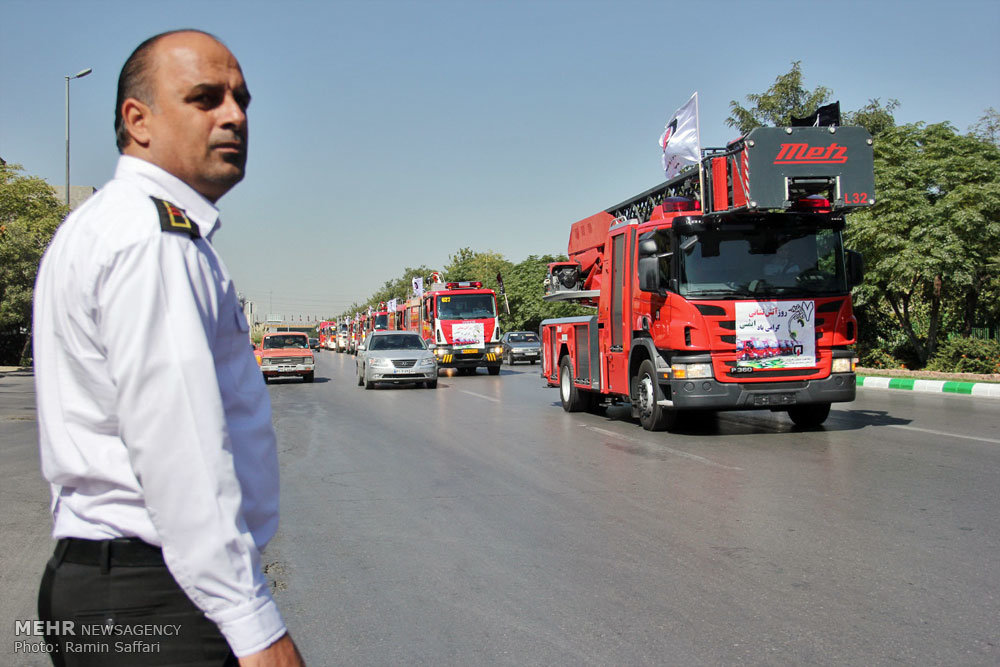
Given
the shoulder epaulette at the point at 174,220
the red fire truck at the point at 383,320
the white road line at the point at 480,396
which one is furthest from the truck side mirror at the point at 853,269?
the red fire truck at the point at 383,320

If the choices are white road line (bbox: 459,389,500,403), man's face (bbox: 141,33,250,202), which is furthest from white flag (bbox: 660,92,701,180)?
man's face (bbox: 141,33,250,202)

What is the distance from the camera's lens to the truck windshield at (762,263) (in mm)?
11117

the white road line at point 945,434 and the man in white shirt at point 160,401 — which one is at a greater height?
the man in white shirt at point 160,401

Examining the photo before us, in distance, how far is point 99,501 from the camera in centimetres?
166

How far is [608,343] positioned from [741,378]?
9.01 ft

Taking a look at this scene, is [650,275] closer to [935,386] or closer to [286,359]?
[935,386]

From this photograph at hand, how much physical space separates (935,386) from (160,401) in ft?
66.2

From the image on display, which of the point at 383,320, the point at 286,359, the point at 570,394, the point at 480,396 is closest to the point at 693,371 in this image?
the point at 570,394

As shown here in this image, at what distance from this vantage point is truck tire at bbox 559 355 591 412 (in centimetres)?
1541

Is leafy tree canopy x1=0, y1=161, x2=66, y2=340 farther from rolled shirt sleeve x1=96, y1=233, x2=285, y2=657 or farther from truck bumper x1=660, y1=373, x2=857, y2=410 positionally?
rolled shirt sleeve x1=96, y1=233, x2=285, y2=657

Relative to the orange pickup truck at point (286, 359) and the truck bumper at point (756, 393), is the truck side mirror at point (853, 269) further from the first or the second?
the orange pickup truck at point (286, 359)

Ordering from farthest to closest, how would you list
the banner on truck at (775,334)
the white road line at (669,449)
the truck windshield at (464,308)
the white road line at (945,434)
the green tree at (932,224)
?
the truck windshield at (464,308) < the green tree at (932,224) < the banner on truck at (775,334) < the white road line at (945,434) < the white road line at (669,449)

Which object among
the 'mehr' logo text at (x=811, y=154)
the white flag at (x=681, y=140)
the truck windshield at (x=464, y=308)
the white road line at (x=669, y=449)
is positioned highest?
the white flag at (x=681, y=140)

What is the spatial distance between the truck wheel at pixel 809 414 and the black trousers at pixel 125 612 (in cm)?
1160
